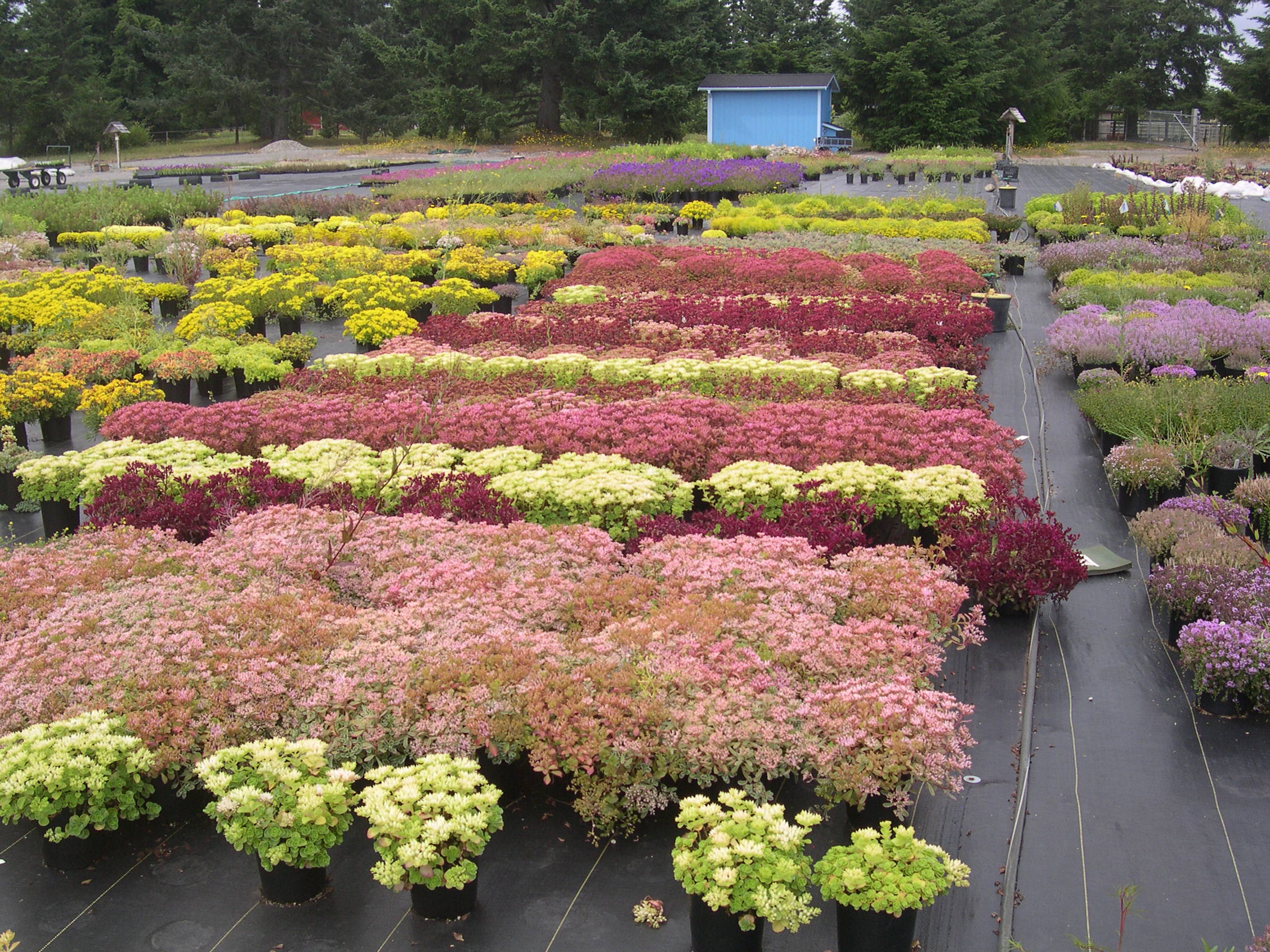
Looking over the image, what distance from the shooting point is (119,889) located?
409 cm

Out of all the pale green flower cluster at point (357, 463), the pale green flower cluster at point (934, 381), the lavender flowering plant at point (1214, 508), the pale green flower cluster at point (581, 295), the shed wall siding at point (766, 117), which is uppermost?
the shed wall siding at point (766, 117)

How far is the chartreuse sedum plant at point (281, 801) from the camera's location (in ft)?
12.5

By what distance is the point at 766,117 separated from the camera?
147ft

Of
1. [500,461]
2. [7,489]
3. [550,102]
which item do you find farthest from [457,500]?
[550,102]

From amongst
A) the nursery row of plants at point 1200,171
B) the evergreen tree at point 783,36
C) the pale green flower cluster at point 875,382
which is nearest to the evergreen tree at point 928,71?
Result: the evergreen tree at point 783,36

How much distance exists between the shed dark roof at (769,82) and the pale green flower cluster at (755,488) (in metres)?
40.7

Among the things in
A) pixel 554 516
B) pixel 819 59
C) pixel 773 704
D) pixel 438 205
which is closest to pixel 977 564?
pixel 773 704

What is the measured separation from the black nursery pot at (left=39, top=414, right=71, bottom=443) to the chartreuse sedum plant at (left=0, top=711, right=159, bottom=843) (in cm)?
619

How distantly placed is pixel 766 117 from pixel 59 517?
4150cm

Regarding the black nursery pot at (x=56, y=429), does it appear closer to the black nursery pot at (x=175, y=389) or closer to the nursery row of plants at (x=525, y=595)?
the nursery row of plants at (x=525, y=595)

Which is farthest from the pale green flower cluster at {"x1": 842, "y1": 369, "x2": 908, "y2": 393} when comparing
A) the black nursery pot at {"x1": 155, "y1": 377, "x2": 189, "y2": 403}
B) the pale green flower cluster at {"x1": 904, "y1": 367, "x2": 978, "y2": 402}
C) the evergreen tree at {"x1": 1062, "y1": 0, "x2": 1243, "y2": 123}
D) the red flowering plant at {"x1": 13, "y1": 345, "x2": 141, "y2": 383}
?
the evergreen tree at {"x1": 1062, "y1": 0, "x2": 1243, "y2": 123}

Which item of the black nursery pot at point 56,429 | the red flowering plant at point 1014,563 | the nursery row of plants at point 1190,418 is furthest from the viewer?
the black nursery pot at point 56,429

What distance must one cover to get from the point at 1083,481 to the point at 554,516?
14.4 ft

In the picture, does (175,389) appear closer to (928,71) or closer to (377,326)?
(377,326)
